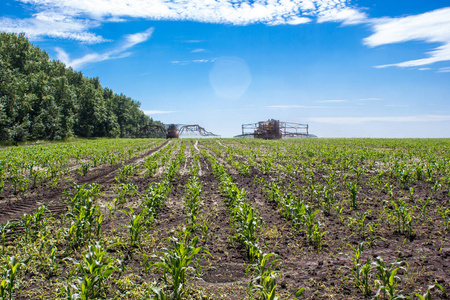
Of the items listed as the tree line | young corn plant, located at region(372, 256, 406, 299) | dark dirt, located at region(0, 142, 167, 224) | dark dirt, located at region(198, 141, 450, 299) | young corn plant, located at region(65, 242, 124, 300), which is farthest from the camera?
the tree line

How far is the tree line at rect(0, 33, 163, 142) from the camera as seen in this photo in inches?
1352

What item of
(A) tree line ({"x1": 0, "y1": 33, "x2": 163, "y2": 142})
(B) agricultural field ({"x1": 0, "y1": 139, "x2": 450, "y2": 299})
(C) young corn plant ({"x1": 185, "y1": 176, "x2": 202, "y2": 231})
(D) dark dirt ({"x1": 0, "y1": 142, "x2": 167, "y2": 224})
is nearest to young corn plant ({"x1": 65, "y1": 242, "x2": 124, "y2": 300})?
(B) agricultural field ({"x1": 0, "y1": 139, "x2": 450, "y2": 299})

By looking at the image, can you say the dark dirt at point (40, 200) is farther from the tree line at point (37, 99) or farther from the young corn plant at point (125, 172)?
the tree line at point (37, 99)

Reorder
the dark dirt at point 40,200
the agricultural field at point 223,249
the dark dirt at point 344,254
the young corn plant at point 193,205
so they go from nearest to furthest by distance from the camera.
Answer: the agricultural field at point 223,249 → the dark dirt at point 344,254 → the young corn plant at point 193,205 → the dark dirt at point 40,200

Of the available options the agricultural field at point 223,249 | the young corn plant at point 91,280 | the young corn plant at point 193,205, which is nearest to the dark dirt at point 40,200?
the agricultural field at point 223,249

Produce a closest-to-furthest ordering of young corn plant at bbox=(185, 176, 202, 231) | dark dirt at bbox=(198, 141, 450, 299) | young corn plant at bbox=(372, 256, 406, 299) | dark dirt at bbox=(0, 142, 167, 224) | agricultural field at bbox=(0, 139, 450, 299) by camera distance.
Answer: young corn plant at bbox=(372, 256, 406, 299) < agricultural field at bbox=(0, 139, 450, 299) < dark dirt at bbox=(198, 141, 450, 299) < young corn plant at bbox=(185, 176, 202, 231) < dark dirt at bbox=(0, 142, 167, 224)

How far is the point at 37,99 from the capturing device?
40562 mm

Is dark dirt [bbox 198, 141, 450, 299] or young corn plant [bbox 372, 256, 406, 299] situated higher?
young corn plant [bbox 372, 256, 406, 299]

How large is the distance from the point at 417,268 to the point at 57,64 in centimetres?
6838

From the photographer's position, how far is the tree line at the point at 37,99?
34.3 m

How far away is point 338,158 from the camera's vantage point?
18.3m

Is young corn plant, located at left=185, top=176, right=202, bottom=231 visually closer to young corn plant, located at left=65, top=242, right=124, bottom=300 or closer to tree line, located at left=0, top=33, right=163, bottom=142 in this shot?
young corn plant, located at left=65, top=242, right=124, bottom=300

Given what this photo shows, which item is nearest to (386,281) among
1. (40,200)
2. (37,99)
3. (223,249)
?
(223,249)

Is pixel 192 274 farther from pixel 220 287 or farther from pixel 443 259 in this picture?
pixel 443 259
